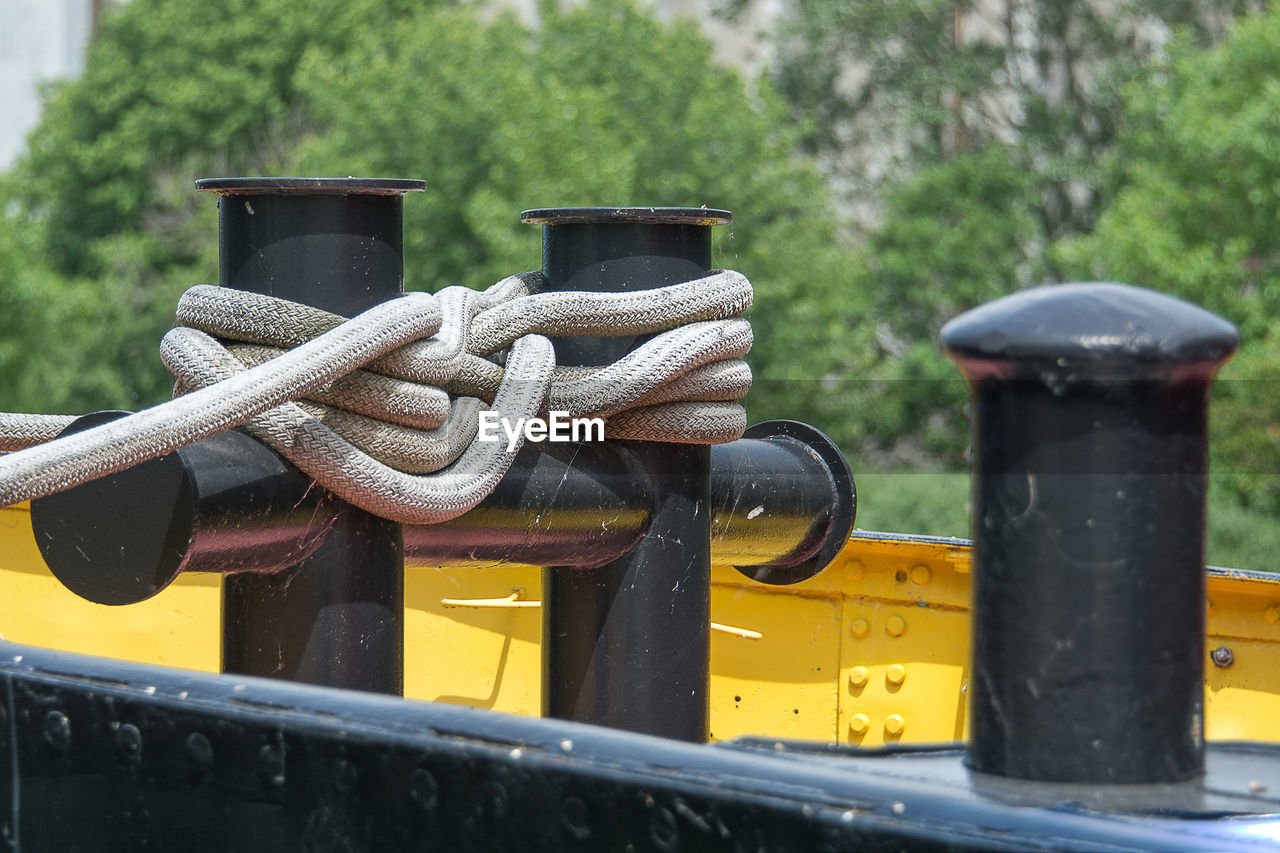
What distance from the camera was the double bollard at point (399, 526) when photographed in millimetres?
1306

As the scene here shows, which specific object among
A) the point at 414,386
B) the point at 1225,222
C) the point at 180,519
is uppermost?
the point at 1225,222

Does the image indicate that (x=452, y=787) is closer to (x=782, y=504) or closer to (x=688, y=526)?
(x=688, y=526)

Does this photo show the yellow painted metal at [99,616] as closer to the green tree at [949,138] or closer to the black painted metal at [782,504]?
the black painted metal at [782,504]

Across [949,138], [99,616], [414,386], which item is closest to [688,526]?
[414,386]

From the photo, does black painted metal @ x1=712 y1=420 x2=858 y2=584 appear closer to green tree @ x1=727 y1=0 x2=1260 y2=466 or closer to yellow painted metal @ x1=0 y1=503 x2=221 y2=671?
yellow painted metal @ x1=0 y1=503 x2=221 y2=671

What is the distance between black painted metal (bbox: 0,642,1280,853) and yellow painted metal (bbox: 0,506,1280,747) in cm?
111

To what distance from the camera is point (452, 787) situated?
2.96 feet

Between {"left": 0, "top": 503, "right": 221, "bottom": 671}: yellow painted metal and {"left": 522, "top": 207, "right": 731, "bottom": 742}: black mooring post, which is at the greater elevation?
{"left": 522, "top": 207, "right": 731, "bottom": 742}: black mooring post

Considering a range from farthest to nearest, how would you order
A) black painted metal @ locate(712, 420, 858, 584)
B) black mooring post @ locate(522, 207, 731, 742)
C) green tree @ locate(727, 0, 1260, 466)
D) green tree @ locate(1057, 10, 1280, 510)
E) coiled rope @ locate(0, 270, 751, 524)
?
1. green tree @ locate(727, 0, 1260, 466)
2. green tree @ locate(1057, 10, 1280, 510)
3. black painted metal @ locate(712, 420, 858, 584)
4. black mooring post @ locate(522, 207, 731, 742)
5. coiled rope @ locate(0, 270, 751, 524)

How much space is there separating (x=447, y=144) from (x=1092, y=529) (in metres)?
12.9

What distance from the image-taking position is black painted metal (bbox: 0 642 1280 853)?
2.59 feet

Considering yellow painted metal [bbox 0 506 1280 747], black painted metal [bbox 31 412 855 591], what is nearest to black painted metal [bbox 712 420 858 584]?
black painted metal [bbox 31 412 855 591]

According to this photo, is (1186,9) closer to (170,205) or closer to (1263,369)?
(1263,369)

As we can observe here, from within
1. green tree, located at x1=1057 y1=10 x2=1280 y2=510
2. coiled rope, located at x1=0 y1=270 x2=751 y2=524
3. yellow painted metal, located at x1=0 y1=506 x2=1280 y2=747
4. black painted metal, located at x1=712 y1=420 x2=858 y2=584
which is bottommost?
yellow painted metal, located at x1=0 y1=506 x2=1280 y2=747
